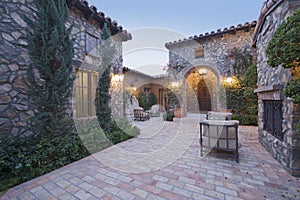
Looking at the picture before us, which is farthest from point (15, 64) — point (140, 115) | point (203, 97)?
point (203, 97)

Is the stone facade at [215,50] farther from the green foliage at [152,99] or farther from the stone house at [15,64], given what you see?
the stone house at [15,64]

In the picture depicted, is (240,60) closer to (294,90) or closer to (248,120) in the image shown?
Answer: (248,120)

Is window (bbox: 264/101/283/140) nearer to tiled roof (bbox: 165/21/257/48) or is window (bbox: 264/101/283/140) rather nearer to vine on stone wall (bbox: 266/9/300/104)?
vine on stone wall (bbox: 266/9/300/104)

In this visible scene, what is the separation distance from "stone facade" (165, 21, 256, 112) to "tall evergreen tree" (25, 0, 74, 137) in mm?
6689

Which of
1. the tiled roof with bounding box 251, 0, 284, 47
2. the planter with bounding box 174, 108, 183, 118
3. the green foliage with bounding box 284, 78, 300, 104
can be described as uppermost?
the tiled roof with bounding box 251, 0, 284, 47

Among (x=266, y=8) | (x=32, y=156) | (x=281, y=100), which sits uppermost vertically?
(x=266, y=8)

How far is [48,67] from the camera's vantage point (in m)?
2.66

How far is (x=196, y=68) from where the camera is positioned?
803 centimetres

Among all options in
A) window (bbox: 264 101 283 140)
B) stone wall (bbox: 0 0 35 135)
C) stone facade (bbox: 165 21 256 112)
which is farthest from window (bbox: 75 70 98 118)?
stone facade (bbox: 165 21 256 112)

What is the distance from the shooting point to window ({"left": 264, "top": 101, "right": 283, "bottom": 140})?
2648mm

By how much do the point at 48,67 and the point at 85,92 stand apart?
1937 mm

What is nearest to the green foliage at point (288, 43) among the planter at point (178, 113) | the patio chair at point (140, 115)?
the planter at point (178, 113)

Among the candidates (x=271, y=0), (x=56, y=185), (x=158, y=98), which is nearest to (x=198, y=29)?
(x=271, y=0)

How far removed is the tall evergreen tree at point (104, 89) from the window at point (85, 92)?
65cm
